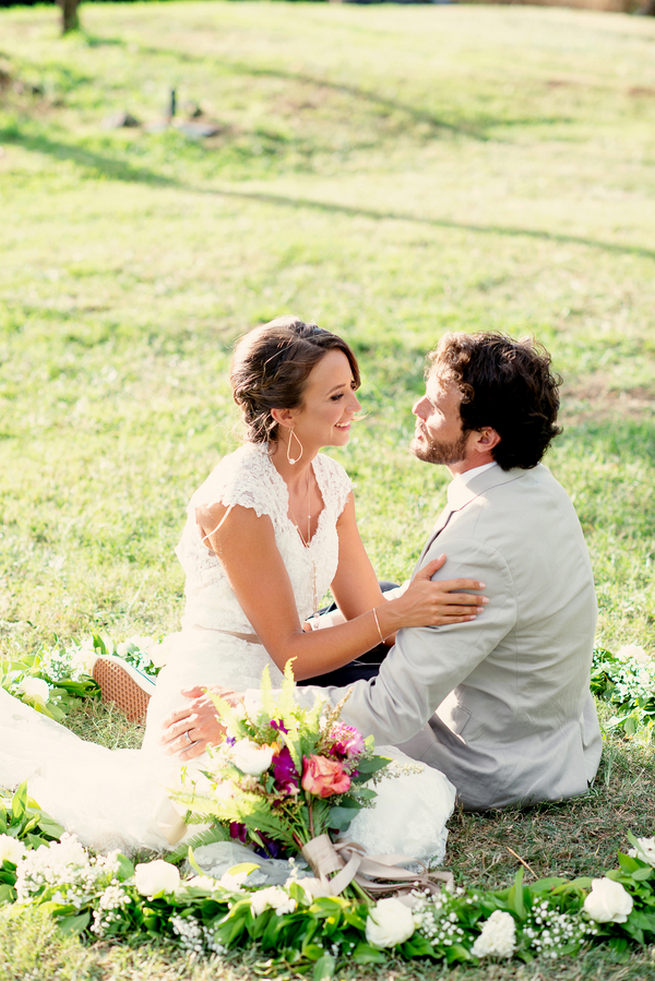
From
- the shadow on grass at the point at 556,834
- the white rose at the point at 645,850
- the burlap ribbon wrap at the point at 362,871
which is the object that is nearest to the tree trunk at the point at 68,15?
the shadow on grass at the point at 556,834

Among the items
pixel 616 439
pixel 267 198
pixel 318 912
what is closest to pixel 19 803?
pixel 318 912

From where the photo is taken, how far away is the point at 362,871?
3484 millimetres

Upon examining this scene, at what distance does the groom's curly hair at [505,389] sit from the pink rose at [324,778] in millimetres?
1188

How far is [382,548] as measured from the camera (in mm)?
6297

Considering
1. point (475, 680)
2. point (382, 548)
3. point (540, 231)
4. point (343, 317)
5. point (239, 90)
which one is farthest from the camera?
point (239, 90)

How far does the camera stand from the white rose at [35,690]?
4.68m

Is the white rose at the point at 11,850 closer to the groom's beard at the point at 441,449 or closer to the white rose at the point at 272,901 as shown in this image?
the white rose at the point at 272,901

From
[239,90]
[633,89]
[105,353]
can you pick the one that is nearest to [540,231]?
[105,353]

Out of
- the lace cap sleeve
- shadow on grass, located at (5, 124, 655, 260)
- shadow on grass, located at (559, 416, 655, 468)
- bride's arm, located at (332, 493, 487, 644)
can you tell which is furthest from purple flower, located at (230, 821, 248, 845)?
shadow on grass, located at (5, 124, 655, 260)

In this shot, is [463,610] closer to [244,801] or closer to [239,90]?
[244,801]

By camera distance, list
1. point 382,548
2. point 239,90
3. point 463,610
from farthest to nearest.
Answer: point 239,90, point 382,548, point 463,610

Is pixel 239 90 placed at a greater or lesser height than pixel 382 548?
greater

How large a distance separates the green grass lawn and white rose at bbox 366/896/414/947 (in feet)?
0.35

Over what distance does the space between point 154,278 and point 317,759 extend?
912 centimetres
